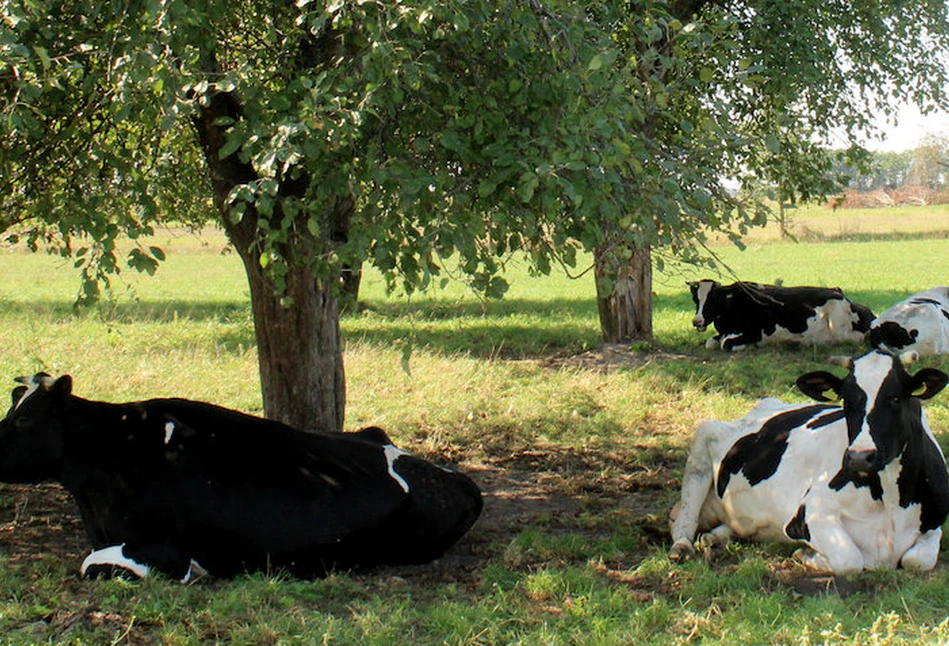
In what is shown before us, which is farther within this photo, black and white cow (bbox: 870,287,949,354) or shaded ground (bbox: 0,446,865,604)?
black and white cow (bbox: 870,287,949,354)

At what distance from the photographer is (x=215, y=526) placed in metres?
6.93

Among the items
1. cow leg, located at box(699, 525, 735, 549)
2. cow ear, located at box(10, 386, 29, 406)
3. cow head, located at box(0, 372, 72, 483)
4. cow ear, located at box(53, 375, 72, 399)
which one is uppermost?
cow ear, located at box(53, 375, 72, 399)

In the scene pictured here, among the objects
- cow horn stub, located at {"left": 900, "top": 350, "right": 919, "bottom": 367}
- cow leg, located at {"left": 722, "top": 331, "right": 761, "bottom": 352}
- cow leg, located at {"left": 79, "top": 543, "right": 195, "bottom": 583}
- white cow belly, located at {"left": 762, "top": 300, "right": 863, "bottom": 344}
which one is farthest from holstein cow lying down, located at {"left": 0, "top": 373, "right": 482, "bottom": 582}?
white cow belly, located at {"left": 762, "top": 300, "right": 863, "bottom": 344}

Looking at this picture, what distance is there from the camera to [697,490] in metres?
7.84

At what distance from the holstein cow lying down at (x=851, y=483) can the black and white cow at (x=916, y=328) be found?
29.3 feet

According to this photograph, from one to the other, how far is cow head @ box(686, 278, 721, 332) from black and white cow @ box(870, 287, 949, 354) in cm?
234

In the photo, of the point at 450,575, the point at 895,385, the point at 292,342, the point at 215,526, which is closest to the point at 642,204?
the point at 895,385

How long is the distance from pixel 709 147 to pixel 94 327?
14.4 m

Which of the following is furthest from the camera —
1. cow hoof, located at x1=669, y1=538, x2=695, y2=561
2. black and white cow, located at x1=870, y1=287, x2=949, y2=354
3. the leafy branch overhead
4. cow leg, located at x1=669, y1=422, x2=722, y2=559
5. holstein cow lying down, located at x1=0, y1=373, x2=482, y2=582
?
black and white cow, located at x1=870, y1=287, x2=949, y2=354

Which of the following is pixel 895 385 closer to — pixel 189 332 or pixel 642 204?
pixel 642 204

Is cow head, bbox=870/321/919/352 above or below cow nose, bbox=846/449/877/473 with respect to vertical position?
below

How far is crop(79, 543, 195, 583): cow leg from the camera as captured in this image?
664 centimetres

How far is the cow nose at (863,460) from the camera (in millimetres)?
6457

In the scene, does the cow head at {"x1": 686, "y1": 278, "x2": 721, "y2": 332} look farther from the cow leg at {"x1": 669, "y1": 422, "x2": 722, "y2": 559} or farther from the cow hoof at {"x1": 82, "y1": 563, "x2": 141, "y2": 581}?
the cow hoof at {"x1": 82, "y1": 563, "x2": 141, "y2": 581}
